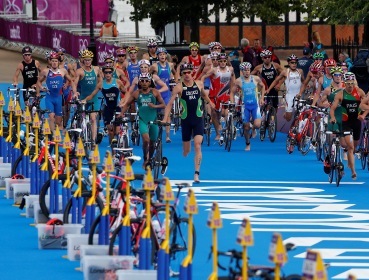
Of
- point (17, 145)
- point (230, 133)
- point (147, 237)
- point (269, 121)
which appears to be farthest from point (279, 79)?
point (147, 237)

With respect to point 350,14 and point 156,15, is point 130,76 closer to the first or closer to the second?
point 350,14

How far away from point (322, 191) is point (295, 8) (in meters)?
27.0

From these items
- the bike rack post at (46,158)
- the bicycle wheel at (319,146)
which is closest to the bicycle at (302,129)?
the bicycle wheel at (319,146)

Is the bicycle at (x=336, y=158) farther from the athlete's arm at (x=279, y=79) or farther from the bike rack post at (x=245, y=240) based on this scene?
the bike rack post at (x=245, y=240)

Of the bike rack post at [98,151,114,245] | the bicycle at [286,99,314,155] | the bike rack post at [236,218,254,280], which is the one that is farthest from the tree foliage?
the bike rack post at [236,218,254,280]

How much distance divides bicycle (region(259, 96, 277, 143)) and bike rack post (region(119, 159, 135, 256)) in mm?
18093

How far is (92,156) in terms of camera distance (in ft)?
63.3

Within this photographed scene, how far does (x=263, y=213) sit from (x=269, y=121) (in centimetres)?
1218

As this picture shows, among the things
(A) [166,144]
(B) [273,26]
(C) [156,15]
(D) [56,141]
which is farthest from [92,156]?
(B) [273,26]

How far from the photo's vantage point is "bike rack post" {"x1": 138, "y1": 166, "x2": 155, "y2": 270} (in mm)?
16547

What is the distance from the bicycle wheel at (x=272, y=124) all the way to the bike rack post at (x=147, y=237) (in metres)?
19.0

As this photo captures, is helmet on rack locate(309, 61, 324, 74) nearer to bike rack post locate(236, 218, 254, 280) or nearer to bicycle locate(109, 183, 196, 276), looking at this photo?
bicycle locate(109, 183, 196, 276)

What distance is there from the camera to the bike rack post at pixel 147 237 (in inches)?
651

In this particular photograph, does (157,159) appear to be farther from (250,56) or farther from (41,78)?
(250,56)
